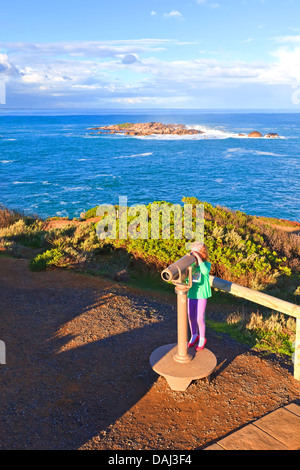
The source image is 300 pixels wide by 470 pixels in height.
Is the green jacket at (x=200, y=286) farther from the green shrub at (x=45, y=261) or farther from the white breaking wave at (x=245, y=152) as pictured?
the white breaking wave at (x=245, y=152)

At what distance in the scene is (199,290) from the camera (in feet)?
17.3

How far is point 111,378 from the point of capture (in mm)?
5207

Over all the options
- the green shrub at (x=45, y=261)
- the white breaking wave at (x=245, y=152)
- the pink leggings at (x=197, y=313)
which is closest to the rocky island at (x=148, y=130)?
the white breaking wave at (x=245, y=152)

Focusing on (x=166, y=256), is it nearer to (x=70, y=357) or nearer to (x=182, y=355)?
(x=70, y=357)

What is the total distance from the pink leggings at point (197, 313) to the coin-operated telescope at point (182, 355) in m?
0.37

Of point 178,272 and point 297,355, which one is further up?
point 178,272

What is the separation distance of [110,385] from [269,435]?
2.04m

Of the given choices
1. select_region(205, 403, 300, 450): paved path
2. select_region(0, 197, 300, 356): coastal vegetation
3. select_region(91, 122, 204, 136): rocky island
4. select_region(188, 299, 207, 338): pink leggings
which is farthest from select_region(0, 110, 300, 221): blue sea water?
select_region(91, 122, 204, 136): rocky island

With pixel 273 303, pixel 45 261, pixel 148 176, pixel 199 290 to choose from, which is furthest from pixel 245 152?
pixel 199 290

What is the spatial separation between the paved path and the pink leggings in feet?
4.71

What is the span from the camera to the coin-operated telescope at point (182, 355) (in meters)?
4.57

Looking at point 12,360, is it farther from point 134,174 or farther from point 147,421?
point 134,174

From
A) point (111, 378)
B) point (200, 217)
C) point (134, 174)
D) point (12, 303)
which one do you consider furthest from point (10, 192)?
point (111, 378)

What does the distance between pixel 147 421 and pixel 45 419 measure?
1.17m
